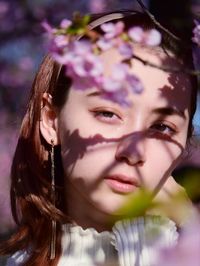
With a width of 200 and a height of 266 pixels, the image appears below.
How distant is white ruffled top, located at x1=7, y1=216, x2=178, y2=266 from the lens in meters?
1.26

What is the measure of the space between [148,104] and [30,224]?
48cm

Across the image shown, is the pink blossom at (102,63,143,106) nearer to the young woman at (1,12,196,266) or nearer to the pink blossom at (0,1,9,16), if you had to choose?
the young woman at (1,12,196,266)

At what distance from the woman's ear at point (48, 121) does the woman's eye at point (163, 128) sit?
25 centimetres

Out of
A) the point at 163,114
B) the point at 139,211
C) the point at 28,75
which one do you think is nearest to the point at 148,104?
the point at 163,114

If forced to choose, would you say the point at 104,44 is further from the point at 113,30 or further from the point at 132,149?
the point at 132,149

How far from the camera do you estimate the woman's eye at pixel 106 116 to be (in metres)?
1.22

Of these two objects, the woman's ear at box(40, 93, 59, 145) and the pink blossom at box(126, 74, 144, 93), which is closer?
the pink blossom at box(126, 74, 144, 93)

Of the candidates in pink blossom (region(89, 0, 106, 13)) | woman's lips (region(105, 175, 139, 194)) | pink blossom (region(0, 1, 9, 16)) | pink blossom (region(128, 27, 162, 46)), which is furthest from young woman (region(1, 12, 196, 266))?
pink blossom (region(0, 1, 9, 16))

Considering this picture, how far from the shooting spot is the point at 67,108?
1.31 m

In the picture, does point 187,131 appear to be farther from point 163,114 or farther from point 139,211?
point 139,211

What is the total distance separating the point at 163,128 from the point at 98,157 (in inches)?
5.8

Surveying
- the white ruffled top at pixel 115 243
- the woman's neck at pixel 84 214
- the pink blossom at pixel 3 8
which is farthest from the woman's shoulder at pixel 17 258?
the pink blossom at pixel 3 8

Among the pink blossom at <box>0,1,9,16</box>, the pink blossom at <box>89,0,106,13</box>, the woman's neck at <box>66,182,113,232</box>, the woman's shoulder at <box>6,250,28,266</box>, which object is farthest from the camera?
the pink blossom at <box>0,1,9,16</box>

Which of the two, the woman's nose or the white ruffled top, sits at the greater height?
the woman's nose
